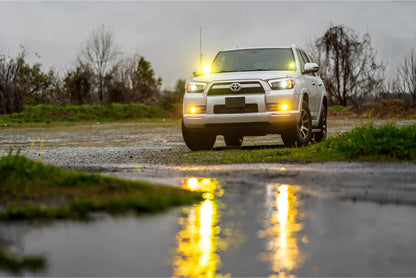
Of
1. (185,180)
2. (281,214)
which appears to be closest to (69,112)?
(185,180)

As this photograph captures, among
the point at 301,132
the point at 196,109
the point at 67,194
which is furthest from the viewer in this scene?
the point at 301,132

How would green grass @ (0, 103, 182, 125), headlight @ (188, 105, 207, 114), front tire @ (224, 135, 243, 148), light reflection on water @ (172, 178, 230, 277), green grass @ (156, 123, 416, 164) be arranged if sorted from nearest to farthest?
1. light reflection on water @ (172, 178, 230, 277)
2. green grass @ (156, 123, 416, 164)
3. headlight @ (188, 105, 207, 114)
4. front tire @ (224, 135, 243, 148)
5. green grass @ (0, 103, 182, 125)

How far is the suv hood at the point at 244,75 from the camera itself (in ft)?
40.0

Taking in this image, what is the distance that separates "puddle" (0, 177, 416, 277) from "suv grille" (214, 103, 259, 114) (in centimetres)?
597

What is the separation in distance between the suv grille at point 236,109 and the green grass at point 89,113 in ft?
83.3

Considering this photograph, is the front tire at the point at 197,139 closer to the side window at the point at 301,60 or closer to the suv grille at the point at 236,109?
the suv grille at the point at 236,109

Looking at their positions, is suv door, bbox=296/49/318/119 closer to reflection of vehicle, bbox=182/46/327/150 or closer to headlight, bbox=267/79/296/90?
reflection of vehicle, bbox=182/46/327/150

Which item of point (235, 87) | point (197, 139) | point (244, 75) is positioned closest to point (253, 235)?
point (235, 87)

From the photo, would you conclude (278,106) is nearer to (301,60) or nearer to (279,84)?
(279,84)

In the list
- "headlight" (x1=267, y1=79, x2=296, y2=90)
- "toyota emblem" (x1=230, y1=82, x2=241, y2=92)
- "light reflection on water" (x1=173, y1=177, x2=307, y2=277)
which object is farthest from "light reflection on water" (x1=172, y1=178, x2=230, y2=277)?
"headlight" (x1=267, y1=79, x2=296, y2=90)

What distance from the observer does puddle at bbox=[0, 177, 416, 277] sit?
4012 mm

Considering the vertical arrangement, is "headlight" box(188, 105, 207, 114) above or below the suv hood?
below

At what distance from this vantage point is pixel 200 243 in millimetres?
4621

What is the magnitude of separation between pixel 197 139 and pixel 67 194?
710cm
